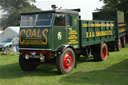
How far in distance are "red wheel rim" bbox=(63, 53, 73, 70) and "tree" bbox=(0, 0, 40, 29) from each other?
3973 cm

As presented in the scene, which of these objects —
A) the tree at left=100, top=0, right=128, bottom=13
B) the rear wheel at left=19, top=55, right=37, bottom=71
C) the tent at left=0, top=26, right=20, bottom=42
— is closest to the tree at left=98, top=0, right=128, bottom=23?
the tree at left=100, top=0, right=128, bottom=13

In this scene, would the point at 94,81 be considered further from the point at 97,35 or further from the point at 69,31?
the point at 97,35

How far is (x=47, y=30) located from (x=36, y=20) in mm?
841

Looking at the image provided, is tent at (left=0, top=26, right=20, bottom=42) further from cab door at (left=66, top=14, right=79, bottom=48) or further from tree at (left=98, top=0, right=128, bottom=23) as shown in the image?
tree at (left=98, top=0, right=128, bottom=23)

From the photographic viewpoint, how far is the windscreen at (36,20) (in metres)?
7.30

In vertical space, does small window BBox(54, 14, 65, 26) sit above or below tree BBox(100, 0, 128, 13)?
below

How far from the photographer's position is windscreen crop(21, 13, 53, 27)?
24.0ft

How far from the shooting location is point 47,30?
7066 millimetres

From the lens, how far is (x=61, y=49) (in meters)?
7.21

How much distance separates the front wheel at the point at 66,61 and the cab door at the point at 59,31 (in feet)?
1.37

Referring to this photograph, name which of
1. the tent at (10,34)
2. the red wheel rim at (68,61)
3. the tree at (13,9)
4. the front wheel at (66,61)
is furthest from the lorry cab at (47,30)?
the tree at (13,9)

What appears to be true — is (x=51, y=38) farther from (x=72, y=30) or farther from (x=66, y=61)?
(x=72, y=30)

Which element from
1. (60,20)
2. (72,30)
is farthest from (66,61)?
(60,20)

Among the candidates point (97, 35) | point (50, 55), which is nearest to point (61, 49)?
point (50, 55)
